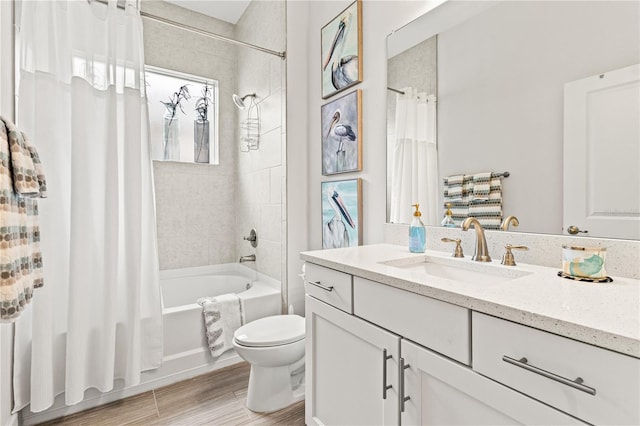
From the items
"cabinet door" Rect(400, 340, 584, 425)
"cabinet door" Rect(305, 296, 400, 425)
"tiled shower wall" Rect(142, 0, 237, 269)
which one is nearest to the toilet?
"cabinet door" Rect(305, 296, 400, 425)

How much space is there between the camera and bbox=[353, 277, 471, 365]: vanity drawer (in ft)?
2.69

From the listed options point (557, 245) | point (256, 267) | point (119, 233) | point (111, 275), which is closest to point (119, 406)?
point (111, 275)

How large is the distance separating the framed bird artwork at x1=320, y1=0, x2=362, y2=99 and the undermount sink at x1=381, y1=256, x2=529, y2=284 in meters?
1.15

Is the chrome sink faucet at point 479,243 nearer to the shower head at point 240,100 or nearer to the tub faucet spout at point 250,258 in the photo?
the tub faucet spout at point 250,258

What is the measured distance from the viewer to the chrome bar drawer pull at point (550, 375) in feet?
1.95

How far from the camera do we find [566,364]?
63cm

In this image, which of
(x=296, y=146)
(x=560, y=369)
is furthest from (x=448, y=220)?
(x=296, y=146)

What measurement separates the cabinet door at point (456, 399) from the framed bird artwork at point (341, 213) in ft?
3.46

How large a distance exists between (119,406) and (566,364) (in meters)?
2.13

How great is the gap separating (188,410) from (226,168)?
2.14 meters

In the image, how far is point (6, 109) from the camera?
58.6 inches

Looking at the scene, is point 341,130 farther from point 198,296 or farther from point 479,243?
point 198,296

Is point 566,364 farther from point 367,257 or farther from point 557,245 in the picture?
point 367,257

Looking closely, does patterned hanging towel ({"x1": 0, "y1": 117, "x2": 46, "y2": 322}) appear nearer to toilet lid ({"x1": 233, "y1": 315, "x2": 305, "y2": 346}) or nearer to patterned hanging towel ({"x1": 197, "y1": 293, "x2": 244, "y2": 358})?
toilet lid ({"x1": 233, "y1": 315, "x2": 305, "y2": 346})
